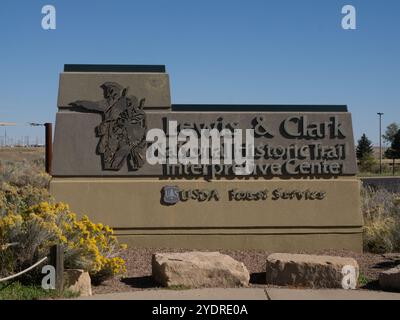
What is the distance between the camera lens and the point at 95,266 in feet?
31.3

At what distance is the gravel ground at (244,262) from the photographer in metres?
10.0

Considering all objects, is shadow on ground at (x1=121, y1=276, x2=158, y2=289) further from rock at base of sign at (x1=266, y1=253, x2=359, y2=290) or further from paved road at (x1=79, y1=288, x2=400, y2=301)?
rock at base of sign at (x1=266, y1=253, x2=359, y2=290)

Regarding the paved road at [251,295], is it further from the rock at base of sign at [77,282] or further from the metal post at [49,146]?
the metal post at [49,146]

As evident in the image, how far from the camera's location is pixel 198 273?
9805 mm

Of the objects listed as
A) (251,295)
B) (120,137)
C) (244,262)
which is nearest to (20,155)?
(120,137)

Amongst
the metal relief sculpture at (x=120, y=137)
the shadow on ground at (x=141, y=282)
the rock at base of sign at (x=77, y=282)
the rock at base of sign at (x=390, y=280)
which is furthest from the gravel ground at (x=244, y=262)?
the metal relief sculpture at (x=120, y=137)

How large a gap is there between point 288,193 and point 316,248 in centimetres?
129

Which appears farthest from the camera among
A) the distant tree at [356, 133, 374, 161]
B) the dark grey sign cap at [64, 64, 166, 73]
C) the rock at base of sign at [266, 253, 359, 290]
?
the distant tree at [356, 133, 374, 161]

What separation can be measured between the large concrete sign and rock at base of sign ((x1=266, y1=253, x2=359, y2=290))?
9.48ft

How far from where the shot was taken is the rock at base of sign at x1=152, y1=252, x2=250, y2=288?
9.72m

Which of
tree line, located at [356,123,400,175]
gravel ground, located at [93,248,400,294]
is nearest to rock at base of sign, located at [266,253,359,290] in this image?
gravel ground, located at [93,248,400,294]

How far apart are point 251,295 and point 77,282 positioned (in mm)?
2574

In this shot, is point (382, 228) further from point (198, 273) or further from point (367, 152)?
point (367, 152)

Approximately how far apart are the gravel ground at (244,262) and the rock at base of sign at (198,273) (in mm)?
307
